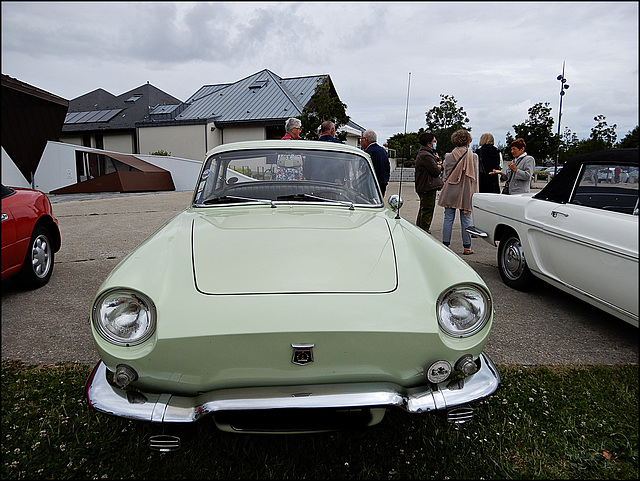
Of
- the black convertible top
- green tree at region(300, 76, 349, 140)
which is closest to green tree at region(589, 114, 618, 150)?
the black convertible top

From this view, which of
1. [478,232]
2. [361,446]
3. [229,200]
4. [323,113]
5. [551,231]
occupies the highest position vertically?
[323,113]

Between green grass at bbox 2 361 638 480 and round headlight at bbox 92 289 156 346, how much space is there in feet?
1.49

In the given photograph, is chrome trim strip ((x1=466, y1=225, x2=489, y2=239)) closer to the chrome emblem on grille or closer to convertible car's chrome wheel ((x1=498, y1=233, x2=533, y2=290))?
convertible car's chrome wheel ((x1=498, y1=233, x2=533, y2=290))

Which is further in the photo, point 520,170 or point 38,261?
point 520,170

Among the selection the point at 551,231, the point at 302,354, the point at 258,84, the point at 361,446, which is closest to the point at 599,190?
the point at 551,231

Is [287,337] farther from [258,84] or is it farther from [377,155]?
[258,84]

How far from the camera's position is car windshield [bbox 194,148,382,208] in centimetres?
335

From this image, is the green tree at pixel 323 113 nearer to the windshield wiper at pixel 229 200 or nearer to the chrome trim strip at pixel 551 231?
the chrome trim strip at pixel 551 231

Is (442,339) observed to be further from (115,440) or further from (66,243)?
(66,243)

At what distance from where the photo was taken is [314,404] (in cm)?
180

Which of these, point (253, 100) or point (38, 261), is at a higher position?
point (253, 100)

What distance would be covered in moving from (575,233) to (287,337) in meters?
2.38

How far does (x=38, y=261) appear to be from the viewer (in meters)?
4.57

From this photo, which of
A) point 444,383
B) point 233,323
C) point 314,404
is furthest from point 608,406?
point 233,323
